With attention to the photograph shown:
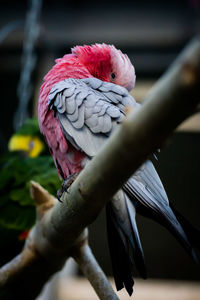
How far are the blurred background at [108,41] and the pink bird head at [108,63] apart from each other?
855 mm

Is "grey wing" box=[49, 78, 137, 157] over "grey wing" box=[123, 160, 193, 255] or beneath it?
over

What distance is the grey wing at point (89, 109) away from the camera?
2.31 ft

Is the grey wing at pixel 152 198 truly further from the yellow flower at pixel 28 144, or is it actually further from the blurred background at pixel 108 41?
the blurred background at pixel 108 41

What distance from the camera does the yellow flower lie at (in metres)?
1.12

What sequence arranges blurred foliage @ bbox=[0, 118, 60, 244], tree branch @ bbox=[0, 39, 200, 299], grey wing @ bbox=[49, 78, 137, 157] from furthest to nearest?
blurred foliage @ bbox=[0, 118, 60, 244]
grey wing @ bbox=[49, 78, 137, 157]
tree branch @ bbox=[0, 39, 200, 299]

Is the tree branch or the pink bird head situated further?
the pink bird head

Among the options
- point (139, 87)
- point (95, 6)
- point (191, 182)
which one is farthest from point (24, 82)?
point (191, 182)

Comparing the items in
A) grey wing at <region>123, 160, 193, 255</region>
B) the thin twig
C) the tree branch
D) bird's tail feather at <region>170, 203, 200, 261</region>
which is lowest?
the thin twig

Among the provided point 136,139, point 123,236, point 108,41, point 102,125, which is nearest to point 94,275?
point 123,236

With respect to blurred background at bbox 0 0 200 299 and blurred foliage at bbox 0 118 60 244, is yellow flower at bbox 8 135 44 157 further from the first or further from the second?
blurred background at bbox 0 0 200 299

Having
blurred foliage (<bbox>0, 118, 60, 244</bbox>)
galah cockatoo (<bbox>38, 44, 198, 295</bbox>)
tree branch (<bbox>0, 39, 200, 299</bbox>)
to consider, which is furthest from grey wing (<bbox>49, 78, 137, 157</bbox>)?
blurred foliage (<bbox>0, 118, 60, 244</bbox>)

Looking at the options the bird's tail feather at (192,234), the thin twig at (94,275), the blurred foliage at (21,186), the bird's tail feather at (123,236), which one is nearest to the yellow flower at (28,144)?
the blurred foliage at (21,186)

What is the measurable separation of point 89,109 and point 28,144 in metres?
0.43

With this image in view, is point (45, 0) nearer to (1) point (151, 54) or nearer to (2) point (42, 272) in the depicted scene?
(1) point (151, 54)
